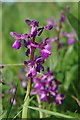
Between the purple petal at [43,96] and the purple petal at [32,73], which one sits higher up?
the purple petal at [32,73]

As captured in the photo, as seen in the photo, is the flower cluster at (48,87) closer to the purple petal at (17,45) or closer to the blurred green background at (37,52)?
the blurred green background at (37,52)

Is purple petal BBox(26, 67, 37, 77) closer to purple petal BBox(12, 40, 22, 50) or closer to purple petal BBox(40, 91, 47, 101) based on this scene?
purple petal BBox(12, 40, 22, 50)

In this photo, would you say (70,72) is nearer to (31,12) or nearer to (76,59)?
(76,59)

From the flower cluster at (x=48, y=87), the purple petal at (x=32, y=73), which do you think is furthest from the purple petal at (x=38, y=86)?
the purple petal at (x=32, y=73)

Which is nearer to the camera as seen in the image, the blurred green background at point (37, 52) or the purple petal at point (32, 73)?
the purple petal at point (32, 73)

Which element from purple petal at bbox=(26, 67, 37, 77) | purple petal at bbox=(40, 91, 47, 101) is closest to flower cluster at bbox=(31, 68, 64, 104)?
purple petal at bbox=(40, 91, 47, 101)

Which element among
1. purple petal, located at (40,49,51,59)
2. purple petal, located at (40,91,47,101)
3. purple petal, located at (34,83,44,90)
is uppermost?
purple petal, located at (40,49,51,59)

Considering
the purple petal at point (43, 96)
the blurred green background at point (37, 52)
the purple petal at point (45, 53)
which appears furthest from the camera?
the blurred green background at point (37, 52)

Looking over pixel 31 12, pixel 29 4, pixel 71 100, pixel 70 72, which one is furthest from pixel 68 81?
pixel 29 4

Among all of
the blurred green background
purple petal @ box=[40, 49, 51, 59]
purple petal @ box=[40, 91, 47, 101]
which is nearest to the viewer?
purple petal @ box=[40, 49, 51, 59]
